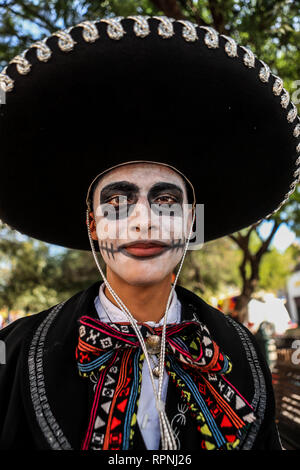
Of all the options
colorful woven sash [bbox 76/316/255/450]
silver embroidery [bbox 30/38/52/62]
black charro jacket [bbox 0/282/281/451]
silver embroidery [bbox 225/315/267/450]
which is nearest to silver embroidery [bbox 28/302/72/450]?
black charro jacket [bbox 0/282/281/451]

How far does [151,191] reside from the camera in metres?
1.66

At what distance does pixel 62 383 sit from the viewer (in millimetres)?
1542

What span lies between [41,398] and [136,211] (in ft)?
2.95

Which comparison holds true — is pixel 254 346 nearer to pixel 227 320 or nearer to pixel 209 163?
pixel 227 320

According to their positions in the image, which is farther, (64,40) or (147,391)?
(147,391)

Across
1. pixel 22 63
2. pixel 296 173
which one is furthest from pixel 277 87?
pixel 22 63

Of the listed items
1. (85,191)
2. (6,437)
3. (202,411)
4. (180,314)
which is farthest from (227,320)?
(6,437)

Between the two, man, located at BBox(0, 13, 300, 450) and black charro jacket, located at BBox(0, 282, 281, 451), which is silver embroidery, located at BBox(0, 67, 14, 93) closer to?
man, located at BBox(0, 13, 300, 450)

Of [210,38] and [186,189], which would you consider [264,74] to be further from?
[186,189]

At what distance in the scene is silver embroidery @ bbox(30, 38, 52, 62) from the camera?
1.29 m

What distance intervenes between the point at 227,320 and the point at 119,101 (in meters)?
1.37

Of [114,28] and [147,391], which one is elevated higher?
[114,28]

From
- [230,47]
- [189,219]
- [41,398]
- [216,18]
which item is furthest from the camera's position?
[216,18]
